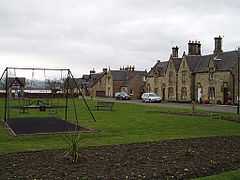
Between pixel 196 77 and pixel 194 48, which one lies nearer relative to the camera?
pixel 196 77

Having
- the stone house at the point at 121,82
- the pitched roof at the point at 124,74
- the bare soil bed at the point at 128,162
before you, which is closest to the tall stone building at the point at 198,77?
the stone house at the point at 121,82

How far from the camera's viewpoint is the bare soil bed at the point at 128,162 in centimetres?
860

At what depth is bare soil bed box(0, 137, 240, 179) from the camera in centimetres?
860

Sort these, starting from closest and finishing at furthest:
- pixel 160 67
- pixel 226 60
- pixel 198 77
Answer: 1. pixel 226 60
2. pixel 198 77
3. pixel 160 67

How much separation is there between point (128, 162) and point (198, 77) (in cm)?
5213

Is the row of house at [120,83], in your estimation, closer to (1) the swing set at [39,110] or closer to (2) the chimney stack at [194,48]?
(2) the chimney stack at [194,48]

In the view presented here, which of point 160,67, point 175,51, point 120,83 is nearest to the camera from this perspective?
point 175,51

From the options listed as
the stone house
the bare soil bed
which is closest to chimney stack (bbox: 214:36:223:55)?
the stone house

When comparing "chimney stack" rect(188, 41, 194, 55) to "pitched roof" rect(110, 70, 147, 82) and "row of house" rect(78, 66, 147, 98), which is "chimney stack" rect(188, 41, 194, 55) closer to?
"row of house" rect(78, 66, 147, 98)

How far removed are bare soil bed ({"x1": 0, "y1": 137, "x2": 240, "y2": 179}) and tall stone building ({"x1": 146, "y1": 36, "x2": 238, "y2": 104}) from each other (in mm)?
42125

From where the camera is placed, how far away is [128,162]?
9.97 meters

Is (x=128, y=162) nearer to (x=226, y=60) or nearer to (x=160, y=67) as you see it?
(x=226, y=60)

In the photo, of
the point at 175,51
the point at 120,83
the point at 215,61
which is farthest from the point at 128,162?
the point at 120,83

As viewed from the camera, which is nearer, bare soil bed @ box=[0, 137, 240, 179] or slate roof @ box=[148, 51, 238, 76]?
bare soil bed @ box=[0, 137, 240, 179]
